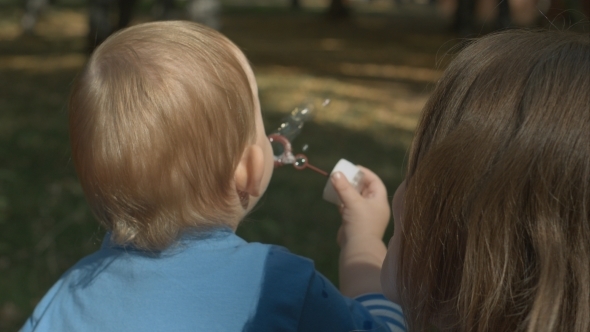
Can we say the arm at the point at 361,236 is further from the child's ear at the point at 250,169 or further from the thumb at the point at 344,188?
the child's ear at the point at 250,169

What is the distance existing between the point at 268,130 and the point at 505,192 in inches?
210

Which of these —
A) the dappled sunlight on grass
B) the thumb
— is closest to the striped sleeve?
the thumb

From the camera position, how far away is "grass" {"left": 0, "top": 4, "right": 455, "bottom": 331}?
3.61 m

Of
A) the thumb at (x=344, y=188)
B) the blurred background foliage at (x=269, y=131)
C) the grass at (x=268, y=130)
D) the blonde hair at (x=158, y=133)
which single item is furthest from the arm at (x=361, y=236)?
the blonde hair at (x=158, y=133)

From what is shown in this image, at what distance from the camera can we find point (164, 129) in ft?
5.32

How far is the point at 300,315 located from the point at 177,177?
1.36 feet

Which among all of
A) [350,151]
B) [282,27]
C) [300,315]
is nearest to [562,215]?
[300,315]

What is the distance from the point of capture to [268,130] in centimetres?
641

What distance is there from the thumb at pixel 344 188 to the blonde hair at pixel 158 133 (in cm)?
38

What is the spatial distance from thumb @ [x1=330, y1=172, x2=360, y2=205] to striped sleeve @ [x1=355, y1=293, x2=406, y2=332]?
281 mm

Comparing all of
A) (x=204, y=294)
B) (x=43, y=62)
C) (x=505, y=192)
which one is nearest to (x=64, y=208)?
(x=204, y=294)

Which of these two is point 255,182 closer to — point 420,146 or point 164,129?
point 164,129

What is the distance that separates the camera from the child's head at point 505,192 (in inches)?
42.6

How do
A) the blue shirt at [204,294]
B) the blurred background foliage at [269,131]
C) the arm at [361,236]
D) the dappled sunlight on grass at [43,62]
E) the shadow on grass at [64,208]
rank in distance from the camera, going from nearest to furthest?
the blue shirt at [204,294] → the arm at [361,236] → the shadow on grass at [64,208] → the blurred background foliage at [269,131] → the dappled sunlight on grass at [43,62]
